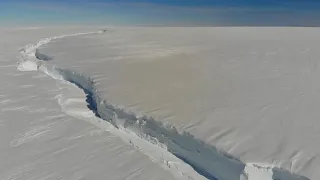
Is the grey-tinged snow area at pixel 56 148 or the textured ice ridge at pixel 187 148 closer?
the textured ice ridge at pixel 187 148

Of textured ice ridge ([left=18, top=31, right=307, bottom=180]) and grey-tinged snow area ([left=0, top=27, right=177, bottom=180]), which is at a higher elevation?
textured ice ridge ([left=18, top=31, right=307, bottom=180])

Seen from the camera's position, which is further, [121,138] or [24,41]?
[24,41]

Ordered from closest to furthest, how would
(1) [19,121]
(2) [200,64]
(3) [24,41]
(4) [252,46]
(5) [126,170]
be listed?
1. (5) [126,170]
2. (1) [19,121]
3. (2) [200,64]
4. (4) [252,46]
5. (3) [24,41]

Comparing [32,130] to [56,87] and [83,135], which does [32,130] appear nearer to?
[83,135]

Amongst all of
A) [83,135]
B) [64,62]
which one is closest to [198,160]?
[83,135]

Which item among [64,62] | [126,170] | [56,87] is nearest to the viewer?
[126,170]

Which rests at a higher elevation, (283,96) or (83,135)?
(283,96)

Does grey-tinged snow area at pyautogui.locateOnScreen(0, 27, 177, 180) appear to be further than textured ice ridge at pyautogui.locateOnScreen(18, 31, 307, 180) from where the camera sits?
Yes

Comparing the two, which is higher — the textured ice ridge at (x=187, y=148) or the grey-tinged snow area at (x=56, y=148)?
the textured ice ridge at (x=187, y=148)
